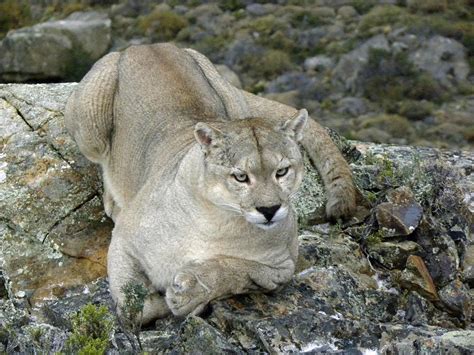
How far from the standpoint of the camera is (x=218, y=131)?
225 inches

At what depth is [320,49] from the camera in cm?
3500

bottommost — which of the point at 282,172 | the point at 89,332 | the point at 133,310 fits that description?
the point at 133,310

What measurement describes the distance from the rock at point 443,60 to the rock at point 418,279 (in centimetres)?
2481

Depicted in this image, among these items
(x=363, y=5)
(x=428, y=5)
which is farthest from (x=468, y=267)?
(x=363, y=5)

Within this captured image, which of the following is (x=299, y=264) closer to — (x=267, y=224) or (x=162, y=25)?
(x=267, y=224)

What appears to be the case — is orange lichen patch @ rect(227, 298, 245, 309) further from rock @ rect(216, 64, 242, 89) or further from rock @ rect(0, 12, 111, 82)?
rock @ rect(216, 64, 242, 89)

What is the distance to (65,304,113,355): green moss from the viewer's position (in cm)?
519

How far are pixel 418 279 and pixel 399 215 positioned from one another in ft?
2.49

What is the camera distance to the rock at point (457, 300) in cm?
654

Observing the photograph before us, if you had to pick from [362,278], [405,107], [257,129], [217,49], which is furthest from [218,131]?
[217,49]

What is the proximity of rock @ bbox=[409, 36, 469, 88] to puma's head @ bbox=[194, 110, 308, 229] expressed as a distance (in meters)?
26.1

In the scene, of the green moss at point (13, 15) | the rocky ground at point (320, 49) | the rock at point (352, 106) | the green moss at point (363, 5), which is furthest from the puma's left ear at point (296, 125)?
the green moss at point (13, 15)

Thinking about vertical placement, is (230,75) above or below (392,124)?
below

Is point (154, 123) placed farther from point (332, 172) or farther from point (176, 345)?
point (176, 345)
